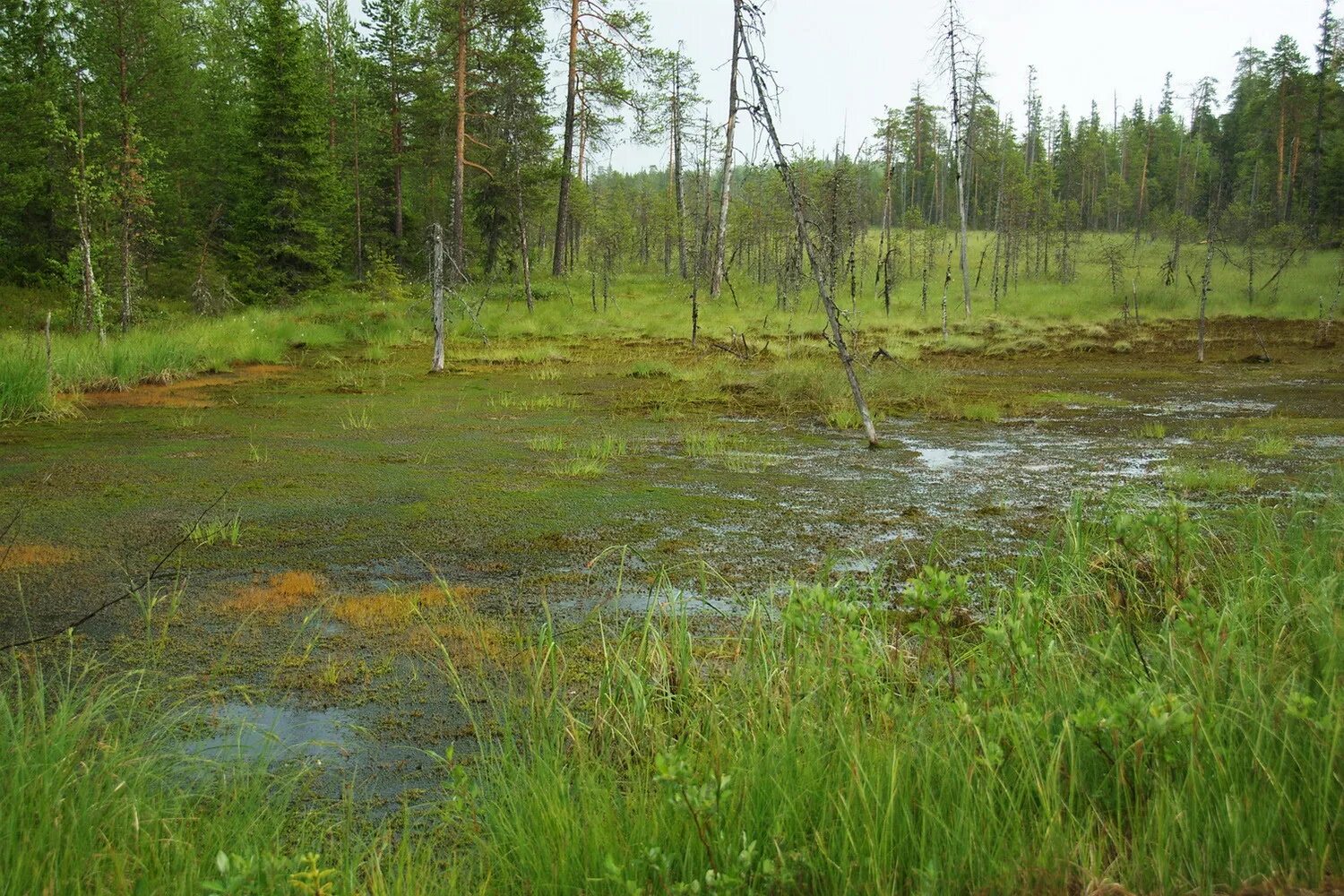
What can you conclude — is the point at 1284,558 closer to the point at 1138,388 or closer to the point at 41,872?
the point at 41,872

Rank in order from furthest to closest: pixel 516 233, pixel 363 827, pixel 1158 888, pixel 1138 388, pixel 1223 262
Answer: pixel 1223 262
pixel 516 233
pixel 1138 388
pixel 363 827
pixel 1158 888

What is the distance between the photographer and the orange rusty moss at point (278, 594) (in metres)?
5.21

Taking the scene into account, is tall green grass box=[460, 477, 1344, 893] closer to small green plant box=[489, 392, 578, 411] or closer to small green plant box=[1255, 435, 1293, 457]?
A: small green plant box=[1255, 435, 1293, 457]

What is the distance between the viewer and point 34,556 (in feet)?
19.4

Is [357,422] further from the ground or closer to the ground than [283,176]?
closer to the ground

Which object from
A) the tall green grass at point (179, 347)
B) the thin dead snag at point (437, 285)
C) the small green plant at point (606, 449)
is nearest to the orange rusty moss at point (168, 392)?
the tall green grass at point (179, 347)

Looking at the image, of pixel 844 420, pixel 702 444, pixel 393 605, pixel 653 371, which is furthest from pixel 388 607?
pixel 653 371

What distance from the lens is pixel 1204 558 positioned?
5039 mm

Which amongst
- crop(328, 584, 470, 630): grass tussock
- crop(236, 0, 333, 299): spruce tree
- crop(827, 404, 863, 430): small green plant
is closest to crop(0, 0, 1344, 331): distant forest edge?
crop(236, 0, 333, 299): spruce tree

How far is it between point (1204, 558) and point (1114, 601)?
4.50 feet

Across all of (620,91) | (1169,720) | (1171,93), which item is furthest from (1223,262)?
(1169,720)

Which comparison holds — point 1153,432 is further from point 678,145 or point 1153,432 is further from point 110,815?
point 678,145

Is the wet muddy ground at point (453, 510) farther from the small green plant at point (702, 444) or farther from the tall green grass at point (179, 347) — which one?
the tall green grass at point (179, 347)

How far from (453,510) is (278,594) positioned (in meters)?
2.09
